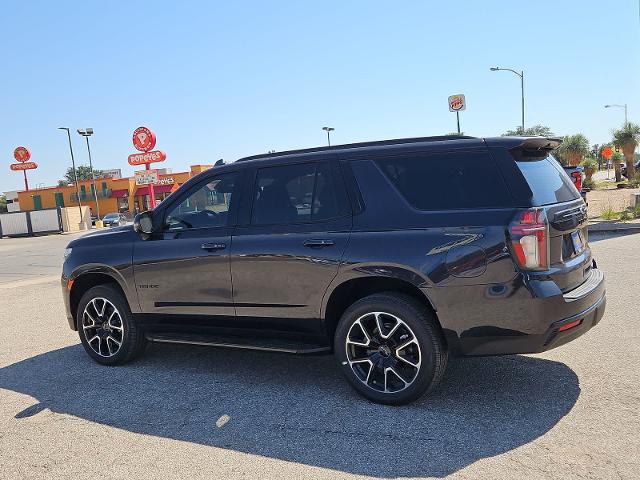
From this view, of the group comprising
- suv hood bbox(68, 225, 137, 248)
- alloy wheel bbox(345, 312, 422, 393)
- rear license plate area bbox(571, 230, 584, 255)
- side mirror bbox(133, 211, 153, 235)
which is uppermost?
side mirror bbox(133, 211, 153, 235)

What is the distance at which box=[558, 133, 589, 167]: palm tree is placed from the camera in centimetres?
4734

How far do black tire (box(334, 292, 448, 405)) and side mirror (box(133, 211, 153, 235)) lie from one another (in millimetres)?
2018

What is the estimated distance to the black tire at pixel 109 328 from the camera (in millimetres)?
5375

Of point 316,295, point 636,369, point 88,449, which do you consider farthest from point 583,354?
point 88,449

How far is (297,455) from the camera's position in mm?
3422

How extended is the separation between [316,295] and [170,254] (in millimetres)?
1515

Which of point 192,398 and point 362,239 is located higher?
point 362,239

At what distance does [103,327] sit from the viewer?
5527 mm

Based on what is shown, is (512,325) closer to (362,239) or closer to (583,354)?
(362,239)

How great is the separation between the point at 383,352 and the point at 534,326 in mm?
1054

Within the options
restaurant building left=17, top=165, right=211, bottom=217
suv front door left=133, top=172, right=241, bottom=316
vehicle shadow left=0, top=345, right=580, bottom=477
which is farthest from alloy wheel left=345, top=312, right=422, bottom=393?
restaurant building left=17, top=165, right=211, bottom=217

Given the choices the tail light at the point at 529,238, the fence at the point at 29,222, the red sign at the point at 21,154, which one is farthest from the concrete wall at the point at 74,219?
the tail light at the point at 529,238

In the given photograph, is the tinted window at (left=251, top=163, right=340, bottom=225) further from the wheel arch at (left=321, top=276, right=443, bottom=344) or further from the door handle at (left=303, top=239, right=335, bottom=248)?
the wheel arch at (left=321, top=276, right=443, bottom=344)

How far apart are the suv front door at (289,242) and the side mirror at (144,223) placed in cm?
92
